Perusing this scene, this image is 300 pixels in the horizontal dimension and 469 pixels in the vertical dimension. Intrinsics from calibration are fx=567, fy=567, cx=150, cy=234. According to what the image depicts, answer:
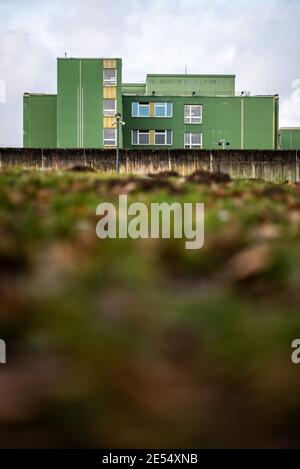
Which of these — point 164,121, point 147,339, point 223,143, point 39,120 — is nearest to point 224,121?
point 223,143

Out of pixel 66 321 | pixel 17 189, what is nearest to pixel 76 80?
pixel 17 189

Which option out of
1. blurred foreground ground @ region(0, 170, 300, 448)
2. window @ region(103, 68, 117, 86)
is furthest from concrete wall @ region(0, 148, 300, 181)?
window @ region(103, 68, 117, 86)

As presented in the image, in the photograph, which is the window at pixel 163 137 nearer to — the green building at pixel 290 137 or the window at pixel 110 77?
the window at pixel 110 77

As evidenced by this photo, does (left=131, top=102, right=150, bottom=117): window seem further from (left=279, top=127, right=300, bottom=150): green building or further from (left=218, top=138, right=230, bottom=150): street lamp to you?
(left=279, top=127, right=300, bottom=150): green building

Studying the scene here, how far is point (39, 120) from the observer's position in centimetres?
4191

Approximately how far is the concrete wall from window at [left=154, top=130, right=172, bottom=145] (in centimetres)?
3313

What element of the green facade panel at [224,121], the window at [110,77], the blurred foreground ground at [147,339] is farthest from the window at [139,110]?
the blurred foreground ground at [147,339]

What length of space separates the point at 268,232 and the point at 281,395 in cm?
150

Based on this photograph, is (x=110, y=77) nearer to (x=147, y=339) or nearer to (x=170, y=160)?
(x=170, y=160)

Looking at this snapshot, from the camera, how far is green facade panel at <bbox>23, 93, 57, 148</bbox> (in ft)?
137

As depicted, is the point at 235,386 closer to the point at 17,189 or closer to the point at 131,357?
the point at 131,357

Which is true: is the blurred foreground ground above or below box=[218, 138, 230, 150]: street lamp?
below

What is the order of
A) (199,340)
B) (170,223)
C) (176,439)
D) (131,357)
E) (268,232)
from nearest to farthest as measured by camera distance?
(176,439)
(131,357)
(199,340)
(268,232)
(170,223)

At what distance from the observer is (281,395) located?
944 mm
